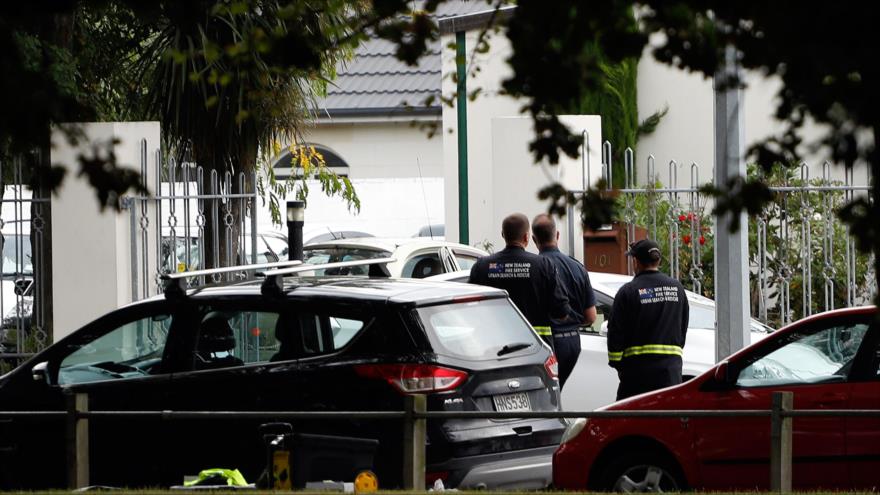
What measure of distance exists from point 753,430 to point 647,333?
5.27ft

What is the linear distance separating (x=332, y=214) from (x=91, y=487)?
74.8 ft

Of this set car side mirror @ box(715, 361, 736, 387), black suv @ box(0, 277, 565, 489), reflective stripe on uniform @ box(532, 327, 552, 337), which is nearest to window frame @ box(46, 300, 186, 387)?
black suv @ box(0, 277, 565, 489)

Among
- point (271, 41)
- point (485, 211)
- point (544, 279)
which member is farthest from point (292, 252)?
point (271, 41)

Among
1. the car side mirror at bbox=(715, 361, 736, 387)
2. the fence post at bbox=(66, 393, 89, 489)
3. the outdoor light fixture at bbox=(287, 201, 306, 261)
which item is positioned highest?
the outdoor light fixture at bbox=(287, 201, 306, 261)

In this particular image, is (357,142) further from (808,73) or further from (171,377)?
(808,73)

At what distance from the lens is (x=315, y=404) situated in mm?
8445

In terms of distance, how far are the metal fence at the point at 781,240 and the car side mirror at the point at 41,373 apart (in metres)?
5.27

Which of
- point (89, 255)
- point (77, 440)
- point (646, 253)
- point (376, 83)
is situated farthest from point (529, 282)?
point (376, 83)

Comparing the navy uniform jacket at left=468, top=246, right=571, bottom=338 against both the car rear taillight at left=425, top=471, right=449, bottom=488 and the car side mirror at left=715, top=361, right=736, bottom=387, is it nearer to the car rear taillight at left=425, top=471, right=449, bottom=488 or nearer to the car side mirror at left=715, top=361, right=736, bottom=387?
the car side mirror at left=715, top=361, right=736, bottom=387

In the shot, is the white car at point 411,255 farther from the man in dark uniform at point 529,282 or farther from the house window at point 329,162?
the house window at point 329,162

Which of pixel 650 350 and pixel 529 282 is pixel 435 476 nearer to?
pixel 650 350

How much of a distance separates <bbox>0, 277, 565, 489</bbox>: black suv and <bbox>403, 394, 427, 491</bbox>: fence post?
0.37 m

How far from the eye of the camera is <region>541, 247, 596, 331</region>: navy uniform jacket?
10.5 m

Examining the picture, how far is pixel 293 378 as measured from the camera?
8.52 m
